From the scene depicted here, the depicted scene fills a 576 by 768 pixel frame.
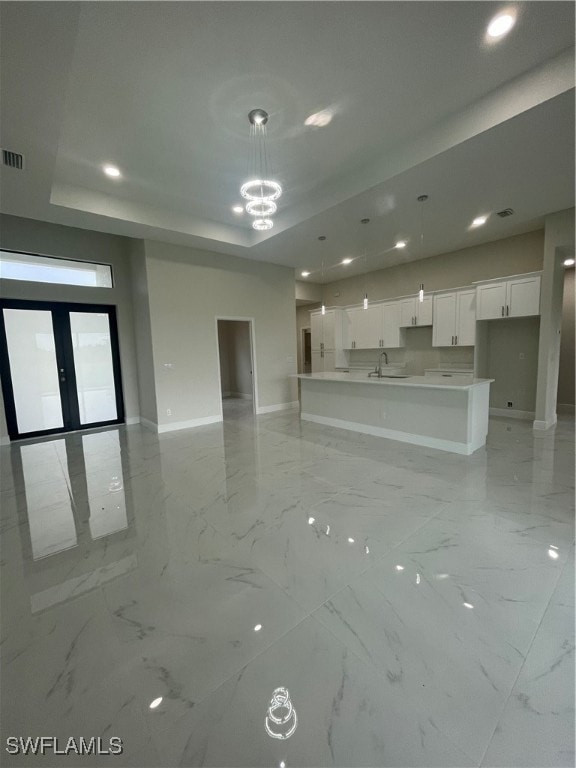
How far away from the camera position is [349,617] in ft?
5.45

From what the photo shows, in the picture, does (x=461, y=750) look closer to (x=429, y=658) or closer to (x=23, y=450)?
(x=429, y=658)

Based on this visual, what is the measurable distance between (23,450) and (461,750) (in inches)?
242

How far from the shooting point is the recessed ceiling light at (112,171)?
3.79 meters

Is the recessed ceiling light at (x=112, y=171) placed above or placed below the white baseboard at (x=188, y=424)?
above

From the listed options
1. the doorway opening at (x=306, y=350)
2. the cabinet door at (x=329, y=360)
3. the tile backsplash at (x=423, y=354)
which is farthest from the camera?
the doorway opening at (x=306, y=350)

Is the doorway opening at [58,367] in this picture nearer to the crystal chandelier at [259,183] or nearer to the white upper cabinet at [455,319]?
the crystal chandelier at [259,183]

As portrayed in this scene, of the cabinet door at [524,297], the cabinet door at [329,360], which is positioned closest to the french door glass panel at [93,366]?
the cabinet door at [329,360]

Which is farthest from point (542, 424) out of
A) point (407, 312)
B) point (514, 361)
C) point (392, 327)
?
point (392, 327)

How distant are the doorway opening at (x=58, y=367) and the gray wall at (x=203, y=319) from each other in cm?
153

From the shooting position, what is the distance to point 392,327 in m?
7.56

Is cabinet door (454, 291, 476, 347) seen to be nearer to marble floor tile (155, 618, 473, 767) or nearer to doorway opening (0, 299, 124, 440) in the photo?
marble floor tile (155, 618, 473, 767)

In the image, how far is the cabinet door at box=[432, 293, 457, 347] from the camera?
20.9 ft

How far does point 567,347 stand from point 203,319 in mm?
7271

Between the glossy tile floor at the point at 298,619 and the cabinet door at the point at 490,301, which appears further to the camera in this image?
the cabinet door at the point at 490,301
